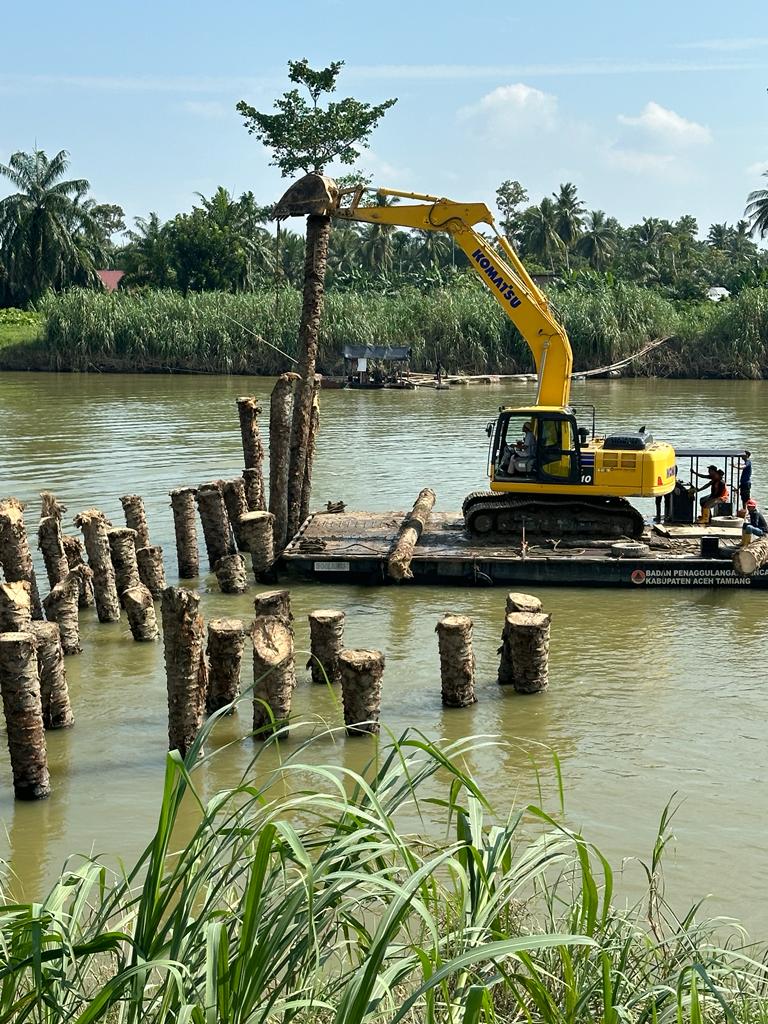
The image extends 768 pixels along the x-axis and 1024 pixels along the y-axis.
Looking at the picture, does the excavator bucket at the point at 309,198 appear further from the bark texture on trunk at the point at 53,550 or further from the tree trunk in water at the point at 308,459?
the bark texture on trunk at the point at 53,550

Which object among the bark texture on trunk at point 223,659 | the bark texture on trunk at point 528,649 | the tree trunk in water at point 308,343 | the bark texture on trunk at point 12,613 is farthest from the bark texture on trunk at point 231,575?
the bark texture on trunk at point 12,613

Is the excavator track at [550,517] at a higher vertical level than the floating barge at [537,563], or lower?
higher

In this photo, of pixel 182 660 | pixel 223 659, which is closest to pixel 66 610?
pixel 223 659

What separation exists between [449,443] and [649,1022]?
2872cm

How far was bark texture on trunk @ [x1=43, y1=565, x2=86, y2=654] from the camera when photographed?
A: 1258 cm

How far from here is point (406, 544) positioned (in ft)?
52.7

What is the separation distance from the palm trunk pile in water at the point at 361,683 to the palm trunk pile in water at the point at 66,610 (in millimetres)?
3512

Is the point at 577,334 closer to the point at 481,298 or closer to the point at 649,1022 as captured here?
the point at 481,298

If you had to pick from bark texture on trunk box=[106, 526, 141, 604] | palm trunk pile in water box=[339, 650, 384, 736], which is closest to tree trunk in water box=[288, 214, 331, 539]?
bark texture on trunk box=[106, 526, 141, 604]

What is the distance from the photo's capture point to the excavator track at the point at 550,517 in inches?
667

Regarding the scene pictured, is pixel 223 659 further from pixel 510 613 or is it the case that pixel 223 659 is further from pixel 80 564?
pixel 80 564

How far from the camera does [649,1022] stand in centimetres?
470

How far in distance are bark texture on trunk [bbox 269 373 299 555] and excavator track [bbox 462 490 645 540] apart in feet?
8.41

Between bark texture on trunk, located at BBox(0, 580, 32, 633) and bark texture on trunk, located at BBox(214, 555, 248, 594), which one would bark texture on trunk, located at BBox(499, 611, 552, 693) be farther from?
bark texture on trunk, located at BBox(214, 555, 248, 594)
